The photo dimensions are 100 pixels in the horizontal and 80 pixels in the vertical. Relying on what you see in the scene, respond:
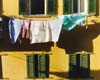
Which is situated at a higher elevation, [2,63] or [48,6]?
[48,6]

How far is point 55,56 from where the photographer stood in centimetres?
2453

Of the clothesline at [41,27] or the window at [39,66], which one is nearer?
the clothesline at [41,27]

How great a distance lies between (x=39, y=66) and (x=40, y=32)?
1.70 m

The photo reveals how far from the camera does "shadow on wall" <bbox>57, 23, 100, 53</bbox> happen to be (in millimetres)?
24344

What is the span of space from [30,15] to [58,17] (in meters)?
1.28

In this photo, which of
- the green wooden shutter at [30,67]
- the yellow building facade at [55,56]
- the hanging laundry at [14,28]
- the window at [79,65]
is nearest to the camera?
the hanging laundry at [14,28]

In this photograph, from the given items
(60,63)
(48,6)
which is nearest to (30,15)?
(48,6)

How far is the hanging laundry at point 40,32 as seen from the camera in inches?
931

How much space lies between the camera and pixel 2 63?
79.6ft

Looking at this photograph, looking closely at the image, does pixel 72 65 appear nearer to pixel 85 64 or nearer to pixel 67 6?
pixel 85 64

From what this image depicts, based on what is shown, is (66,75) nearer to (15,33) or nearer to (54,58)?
(54,58)

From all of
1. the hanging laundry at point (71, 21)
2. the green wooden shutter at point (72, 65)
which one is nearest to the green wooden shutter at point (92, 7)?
the hanging laundry at point (71, 21)

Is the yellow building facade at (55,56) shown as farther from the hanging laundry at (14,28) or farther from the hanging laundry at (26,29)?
the hanging laundry at (14,28)

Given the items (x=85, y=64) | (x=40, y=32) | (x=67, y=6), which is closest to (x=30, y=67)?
(x=40, y=32)
